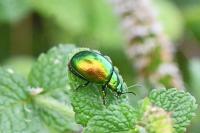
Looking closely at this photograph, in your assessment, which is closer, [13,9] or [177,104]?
[177,104]

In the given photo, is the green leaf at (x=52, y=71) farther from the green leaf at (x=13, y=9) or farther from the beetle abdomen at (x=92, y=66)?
the green leaf at (x=13, y=9)

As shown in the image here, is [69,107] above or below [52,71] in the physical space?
below

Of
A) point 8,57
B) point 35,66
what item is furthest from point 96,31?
point 35,66

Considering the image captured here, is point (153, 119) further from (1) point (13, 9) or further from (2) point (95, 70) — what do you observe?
(1) point (13, 9)

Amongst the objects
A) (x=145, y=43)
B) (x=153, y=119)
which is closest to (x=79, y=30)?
(x=145, y=43)

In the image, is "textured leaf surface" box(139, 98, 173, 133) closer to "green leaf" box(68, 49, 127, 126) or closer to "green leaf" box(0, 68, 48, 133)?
"green leaf" box(68, 49, 127, 126)

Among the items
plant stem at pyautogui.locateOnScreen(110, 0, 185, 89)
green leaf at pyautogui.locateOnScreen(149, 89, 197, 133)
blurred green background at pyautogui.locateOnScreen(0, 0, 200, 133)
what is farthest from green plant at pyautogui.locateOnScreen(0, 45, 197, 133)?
blurred green background at pyautogui.locateOnScreen(0, 0, 200, 133)

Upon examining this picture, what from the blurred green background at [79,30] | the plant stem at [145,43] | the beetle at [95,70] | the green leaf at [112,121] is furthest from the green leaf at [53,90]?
the blurred green background at [79,30]
